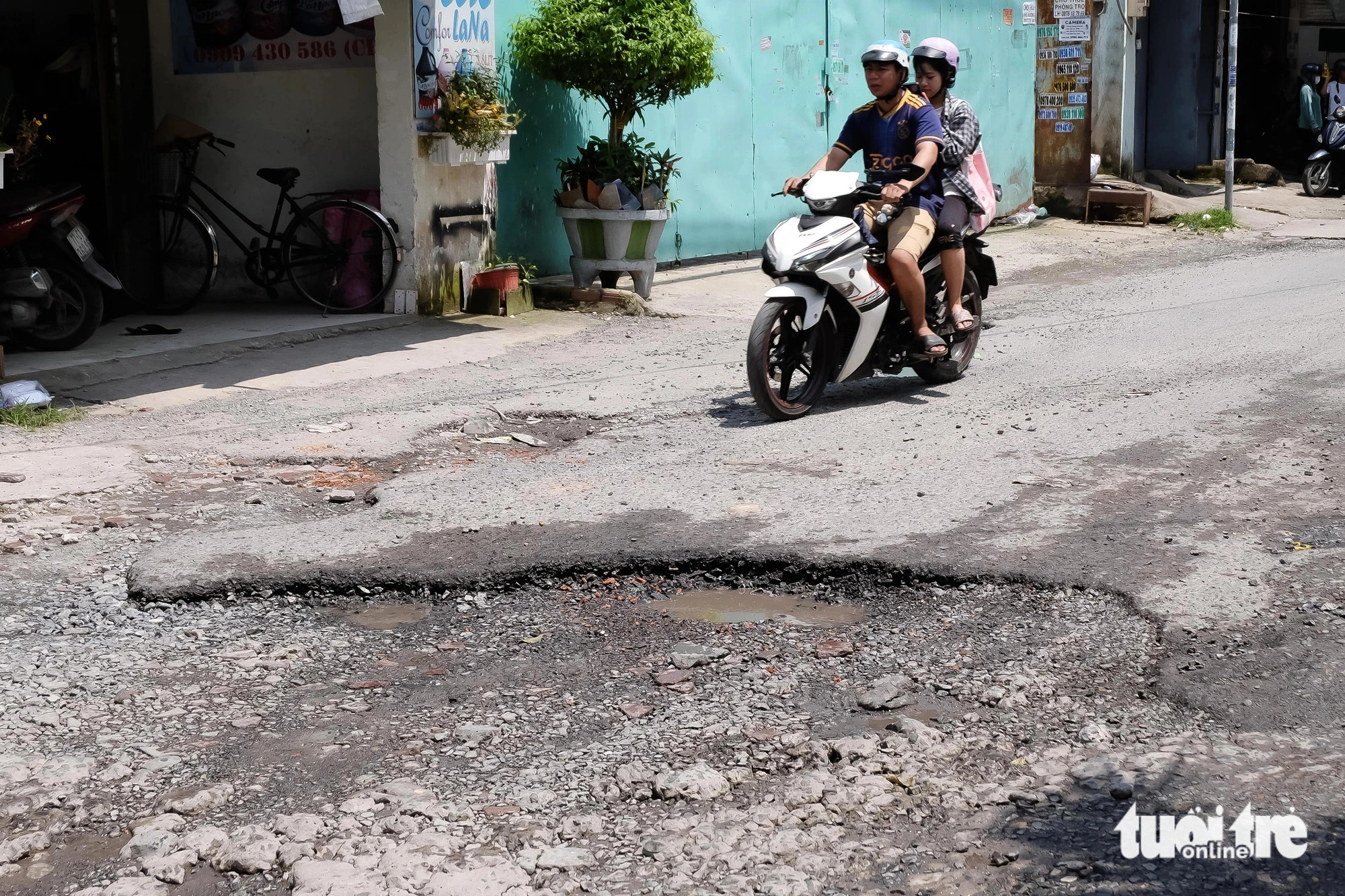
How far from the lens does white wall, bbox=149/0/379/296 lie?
9.54m

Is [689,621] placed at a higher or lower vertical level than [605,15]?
lower

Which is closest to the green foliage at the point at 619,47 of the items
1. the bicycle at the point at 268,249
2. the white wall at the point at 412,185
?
the white wall at the point at 412,185

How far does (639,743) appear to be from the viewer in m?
3.06

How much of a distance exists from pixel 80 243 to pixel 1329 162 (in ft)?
52.2

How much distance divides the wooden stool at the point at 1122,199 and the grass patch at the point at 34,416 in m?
12.0

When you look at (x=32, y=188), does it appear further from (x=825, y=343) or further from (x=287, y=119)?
(x=825, y=343)

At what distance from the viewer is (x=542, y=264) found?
10.4m

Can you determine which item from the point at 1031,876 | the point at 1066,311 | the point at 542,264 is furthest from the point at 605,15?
the point at 1031,876

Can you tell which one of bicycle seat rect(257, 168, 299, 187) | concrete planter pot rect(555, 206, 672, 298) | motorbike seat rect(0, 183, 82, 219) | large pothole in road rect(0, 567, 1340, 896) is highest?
bicycle seat rect(257, 168, 299, 187)

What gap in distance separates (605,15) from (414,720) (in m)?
6.87

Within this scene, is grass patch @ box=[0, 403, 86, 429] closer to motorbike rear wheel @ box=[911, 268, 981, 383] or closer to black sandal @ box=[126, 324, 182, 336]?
black sandal @ box=[126, 324, 182, 336]

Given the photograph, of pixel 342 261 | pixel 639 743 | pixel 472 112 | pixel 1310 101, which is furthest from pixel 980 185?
pixel 1310 101

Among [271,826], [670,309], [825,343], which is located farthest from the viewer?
[670,309]

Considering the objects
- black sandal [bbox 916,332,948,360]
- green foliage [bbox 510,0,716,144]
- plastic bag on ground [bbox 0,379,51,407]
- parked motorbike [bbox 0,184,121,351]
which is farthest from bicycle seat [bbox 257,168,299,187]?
black sandal [bbox 916,332,948,360]
